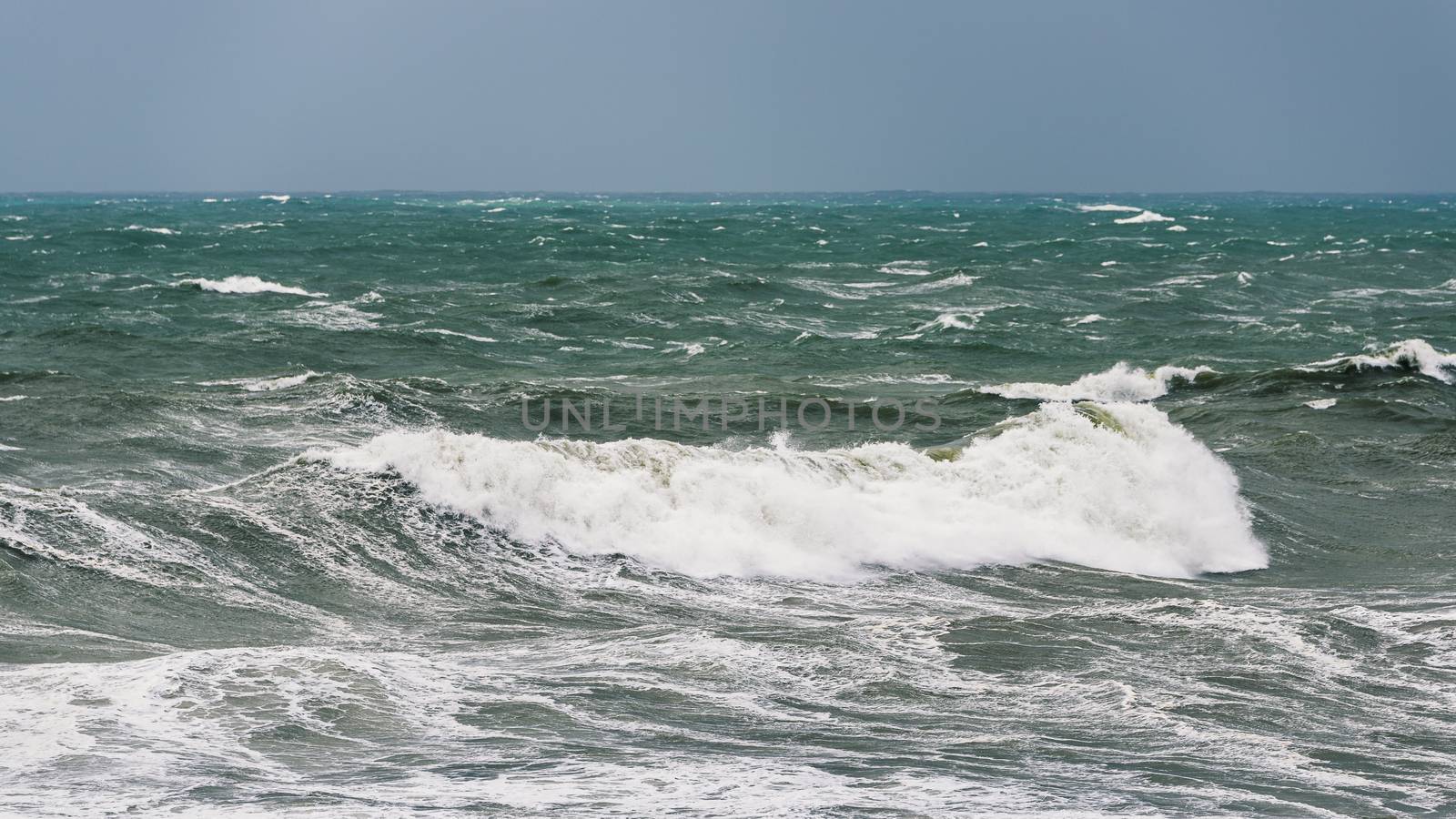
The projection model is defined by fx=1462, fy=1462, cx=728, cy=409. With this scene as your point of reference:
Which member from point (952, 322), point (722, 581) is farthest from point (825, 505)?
point (952, 322)

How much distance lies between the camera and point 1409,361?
28094 mm

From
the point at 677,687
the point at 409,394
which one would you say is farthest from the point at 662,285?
the point at 677,687

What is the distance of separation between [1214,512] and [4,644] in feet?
42.4

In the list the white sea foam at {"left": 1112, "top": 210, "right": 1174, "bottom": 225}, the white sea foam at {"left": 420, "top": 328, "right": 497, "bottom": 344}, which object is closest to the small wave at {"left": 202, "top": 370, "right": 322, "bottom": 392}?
the white sea foam at {"left": 420, "top": 328, "right": 497, "bottom": 344}

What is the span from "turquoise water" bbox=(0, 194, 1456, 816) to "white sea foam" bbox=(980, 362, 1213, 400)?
0.15 metres

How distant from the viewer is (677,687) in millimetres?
10695

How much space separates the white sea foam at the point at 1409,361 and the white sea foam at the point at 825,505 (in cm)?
1127

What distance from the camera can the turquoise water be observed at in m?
8.94

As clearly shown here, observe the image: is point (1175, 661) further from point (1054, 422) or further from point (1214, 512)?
point (1054, 422)

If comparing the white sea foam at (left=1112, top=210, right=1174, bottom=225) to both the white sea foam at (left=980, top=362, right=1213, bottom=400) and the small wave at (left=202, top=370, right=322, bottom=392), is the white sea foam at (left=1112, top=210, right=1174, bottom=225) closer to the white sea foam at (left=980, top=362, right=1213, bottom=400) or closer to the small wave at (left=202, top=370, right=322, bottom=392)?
the white sea foam at (left=980, top=362, right=1213, bottom=400)

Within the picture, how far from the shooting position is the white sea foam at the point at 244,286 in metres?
45.0

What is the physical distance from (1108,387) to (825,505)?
1267cm

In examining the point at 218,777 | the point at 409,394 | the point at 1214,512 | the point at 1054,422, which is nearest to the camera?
the point at 218,777

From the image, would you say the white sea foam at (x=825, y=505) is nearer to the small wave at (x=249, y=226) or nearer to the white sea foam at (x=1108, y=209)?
the small wave at (x=249, y=226)
